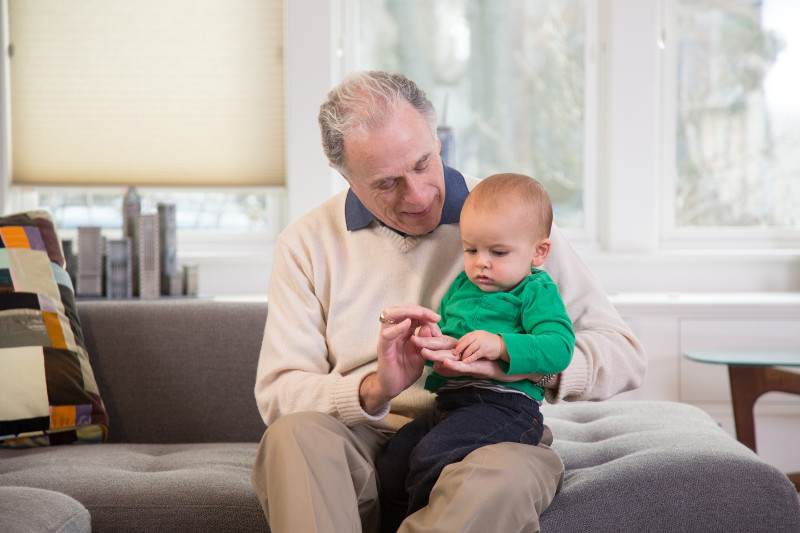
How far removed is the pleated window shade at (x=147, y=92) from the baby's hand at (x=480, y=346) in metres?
2.26

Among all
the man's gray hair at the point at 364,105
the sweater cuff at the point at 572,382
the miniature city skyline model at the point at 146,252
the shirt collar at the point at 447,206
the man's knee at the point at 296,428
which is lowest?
the man's knee at the point at 296,428

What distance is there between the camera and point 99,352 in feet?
7.26

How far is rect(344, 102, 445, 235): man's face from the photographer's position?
1.52 meters

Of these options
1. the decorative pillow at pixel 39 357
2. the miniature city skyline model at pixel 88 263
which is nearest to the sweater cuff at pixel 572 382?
the decorative pillow at pixel 39 357

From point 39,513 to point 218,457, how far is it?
23.9 inches

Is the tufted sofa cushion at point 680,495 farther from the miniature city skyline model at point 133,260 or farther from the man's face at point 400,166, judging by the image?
the miniature city skyline model at point 133,260

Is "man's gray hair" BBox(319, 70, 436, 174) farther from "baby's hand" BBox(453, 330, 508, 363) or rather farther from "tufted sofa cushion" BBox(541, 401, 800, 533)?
"tufted sofa cushion" BBox(541, 401, 800, 533)

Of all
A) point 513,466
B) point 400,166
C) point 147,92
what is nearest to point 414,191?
point 400,166

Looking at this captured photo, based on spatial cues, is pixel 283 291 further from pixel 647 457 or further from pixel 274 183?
pixel 274 183

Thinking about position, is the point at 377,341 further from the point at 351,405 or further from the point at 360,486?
the point at 360,486

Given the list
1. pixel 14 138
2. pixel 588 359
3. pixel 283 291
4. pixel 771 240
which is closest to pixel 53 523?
pixel 283 291

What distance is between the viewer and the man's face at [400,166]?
152 centimetres

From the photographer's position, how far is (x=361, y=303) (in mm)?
1687

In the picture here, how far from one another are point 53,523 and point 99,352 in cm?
97
